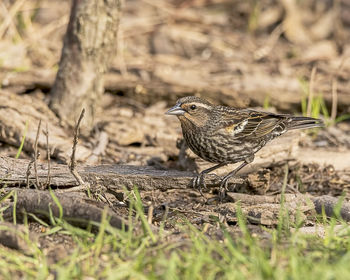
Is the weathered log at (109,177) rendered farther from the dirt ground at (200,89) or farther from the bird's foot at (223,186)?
the dirt ground at (200,89)

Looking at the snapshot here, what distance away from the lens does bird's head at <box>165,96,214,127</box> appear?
580 cm

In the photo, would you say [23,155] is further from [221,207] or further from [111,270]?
[111,270]

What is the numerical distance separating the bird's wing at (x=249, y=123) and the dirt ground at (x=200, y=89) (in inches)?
10.5

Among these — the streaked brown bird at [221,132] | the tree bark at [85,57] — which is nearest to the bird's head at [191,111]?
the streaked brown bird at [221,132]

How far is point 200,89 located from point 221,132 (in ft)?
7.40

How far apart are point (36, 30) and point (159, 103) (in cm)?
343

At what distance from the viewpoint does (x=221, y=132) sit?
5.91m

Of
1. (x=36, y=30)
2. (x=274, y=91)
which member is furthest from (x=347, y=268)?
(x=36, y=30)

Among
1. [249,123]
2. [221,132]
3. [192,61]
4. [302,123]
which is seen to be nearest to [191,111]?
[221,132]

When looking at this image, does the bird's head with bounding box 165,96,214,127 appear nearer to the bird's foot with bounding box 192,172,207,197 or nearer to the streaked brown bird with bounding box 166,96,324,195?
the streaked brown bird with bounding box 166,96,324,195

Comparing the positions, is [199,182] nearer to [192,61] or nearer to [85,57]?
[85,57]

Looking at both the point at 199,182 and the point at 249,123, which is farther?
the point at 249,123

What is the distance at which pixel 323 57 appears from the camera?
33.1ft

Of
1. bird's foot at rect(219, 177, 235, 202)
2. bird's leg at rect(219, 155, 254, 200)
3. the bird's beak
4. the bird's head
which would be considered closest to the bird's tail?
bird's leg at rect(219, 155, 254, 200)
